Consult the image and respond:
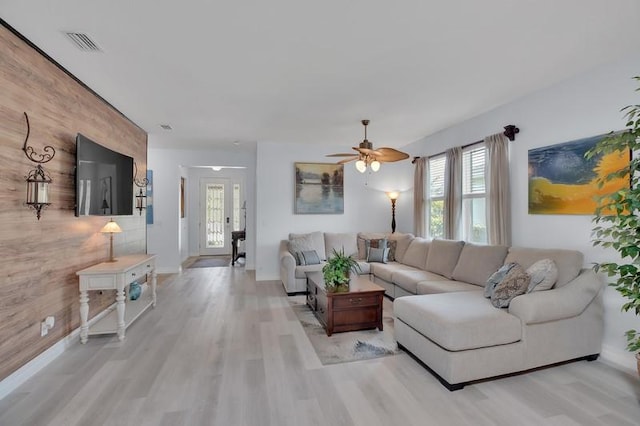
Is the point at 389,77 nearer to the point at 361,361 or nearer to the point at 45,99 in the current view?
the point at 361,361

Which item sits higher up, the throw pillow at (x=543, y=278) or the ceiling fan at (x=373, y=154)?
the ceiling fan at (x=373, y=154)

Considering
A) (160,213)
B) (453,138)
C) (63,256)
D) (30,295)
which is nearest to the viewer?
(30,295)

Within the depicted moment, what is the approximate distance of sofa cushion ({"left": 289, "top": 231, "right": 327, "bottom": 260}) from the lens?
5.46m

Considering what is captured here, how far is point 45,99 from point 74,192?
0.90 metres

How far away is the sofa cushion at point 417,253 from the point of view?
187 inches

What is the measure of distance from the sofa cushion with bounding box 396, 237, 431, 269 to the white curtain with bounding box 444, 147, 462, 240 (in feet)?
1.24

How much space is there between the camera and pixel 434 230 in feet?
17.8

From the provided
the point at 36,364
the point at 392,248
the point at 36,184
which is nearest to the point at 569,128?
the point at 392,248

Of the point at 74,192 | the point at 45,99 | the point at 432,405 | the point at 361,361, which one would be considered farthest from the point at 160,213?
the point at 432,405

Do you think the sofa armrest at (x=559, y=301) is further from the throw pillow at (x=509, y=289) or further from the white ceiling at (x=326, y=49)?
the white ceiling at (x=326, y=49)

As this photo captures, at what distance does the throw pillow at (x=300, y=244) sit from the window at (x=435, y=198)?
213 cm

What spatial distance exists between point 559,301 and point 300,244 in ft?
12.3

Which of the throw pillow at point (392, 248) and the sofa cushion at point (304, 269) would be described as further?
the throw pillow at point (392, 248)

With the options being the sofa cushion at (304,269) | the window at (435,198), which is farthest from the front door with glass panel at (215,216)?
the window at (435,198)
